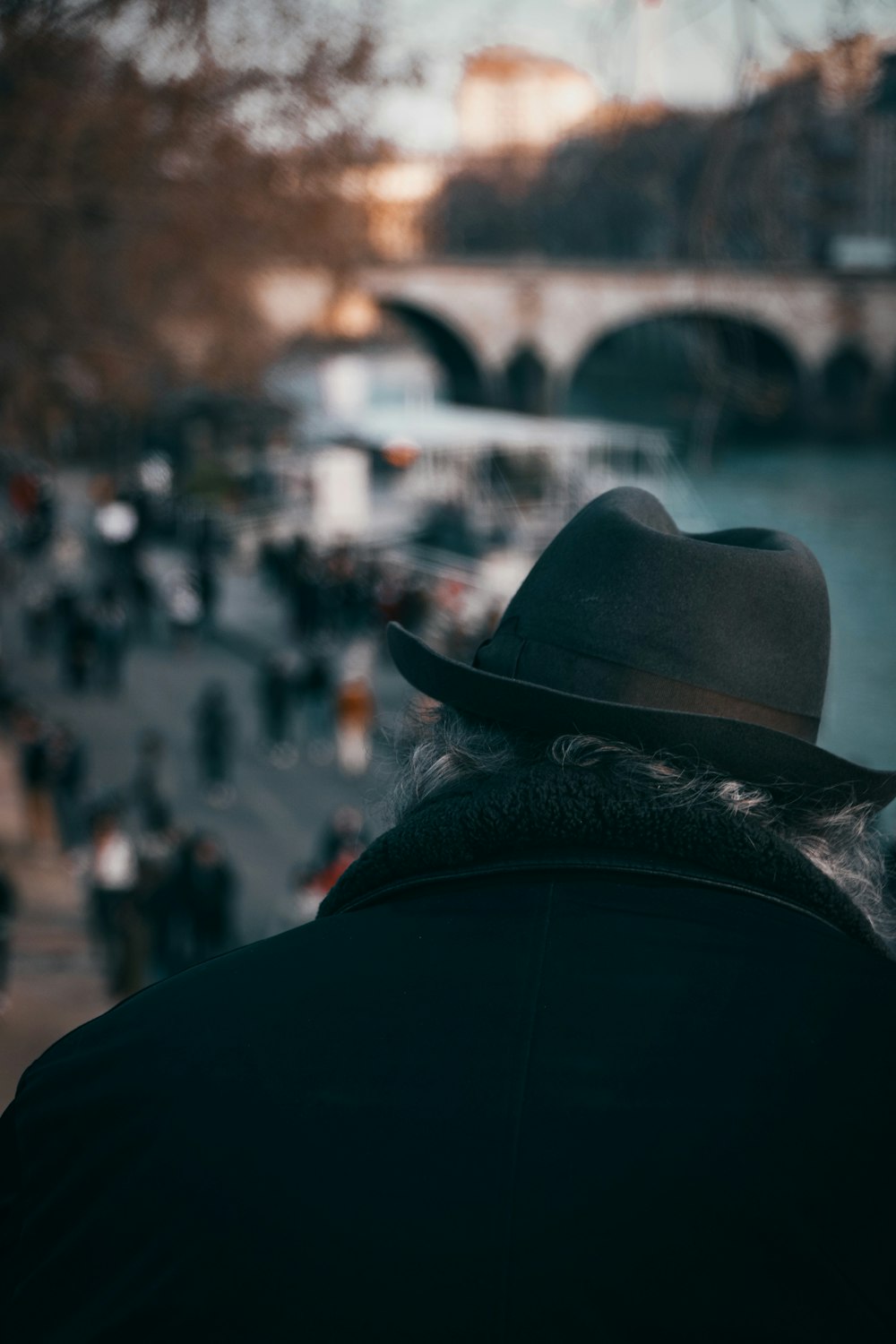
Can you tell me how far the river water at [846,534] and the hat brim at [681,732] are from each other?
22.6ft

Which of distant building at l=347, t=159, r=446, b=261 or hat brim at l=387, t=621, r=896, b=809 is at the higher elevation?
distant building at l=347, t=159, r=446, b=261

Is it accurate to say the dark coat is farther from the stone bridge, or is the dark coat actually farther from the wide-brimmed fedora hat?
the stone bridge

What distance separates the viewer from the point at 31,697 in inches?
531

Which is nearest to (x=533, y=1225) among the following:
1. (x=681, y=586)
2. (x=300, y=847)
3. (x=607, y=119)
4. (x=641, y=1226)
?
(x=641, y=1226)

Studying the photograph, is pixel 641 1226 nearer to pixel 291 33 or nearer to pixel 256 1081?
pixel 256 1081

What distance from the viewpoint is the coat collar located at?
37.6 inches

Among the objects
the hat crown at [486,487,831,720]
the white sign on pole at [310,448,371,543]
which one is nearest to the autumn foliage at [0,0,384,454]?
the hat crown at [486,487,831,720]

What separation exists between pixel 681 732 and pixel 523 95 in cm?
339

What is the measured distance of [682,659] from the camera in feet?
3.59

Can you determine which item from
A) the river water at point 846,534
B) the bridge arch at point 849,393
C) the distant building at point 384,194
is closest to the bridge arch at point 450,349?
the bridge arch at point 849,393

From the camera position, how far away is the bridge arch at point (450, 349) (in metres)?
43.1

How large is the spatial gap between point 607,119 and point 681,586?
6.69 feet

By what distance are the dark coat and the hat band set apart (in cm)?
14

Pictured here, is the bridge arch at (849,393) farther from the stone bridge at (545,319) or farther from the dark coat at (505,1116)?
the dark coat at (505,1116)
